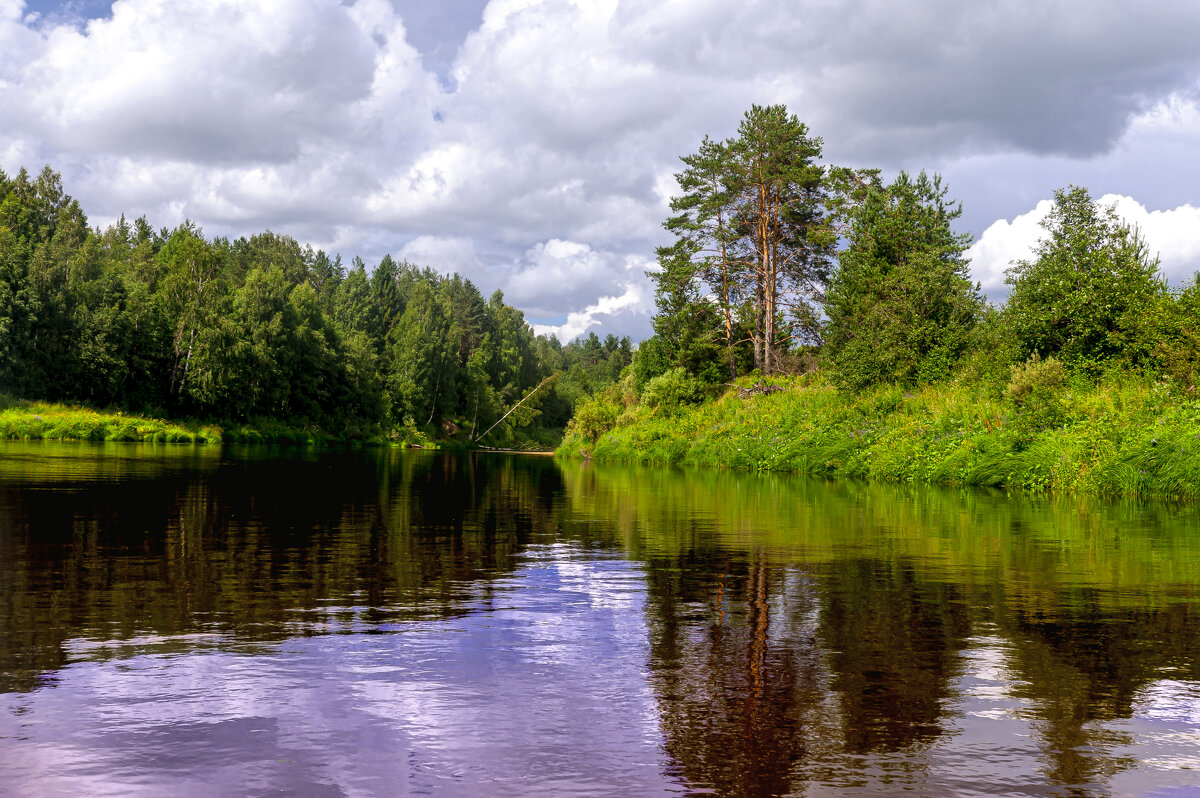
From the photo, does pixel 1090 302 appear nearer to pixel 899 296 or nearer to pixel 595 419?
pixel 899 296

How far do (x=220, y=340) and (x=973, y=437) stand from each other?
6311 cm

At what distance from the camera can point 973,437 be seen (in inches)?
1115

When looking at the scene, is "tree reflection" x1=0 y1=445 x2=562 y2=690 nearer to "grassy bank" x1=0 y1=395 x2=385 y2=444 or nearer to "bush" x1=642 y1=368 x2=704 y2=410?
"bush" x1=642 y1=368 x2=704 y2=410

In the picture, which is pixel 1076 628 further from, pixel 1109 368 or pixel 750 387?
pixel 750 387

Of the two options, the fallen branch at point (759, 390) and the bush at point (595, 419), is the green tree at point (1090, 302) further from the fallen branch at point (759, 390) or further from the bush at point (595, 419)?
the bush at point (595, 419)

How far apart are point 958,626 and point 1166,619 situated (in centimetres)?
217

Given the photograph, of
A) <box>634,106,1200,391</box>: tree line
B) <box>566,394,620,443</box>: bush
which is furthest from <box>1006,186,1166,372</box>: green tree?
<box>566,394,620,443</box>: bush

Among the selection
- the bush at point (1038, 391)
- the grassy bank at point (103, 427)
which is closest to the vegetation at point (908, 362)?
the bush at point (1038, 391)

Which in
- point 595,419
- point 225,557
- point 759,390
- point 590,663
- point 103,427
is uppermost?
point 759,390

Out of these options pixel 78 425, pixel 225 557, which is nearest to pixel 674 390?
pixel 78 425

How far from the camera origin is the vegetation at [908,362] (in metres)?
25.0

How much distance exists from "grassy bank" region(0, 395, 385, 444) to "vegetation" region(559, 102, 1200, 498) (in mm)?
27701

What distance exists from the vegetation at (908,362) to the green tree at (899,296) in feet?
0.33

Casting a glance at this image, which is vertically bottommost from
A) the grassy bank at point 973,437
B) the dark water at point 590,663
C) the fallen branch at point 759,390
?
the dark water at point 590,663
